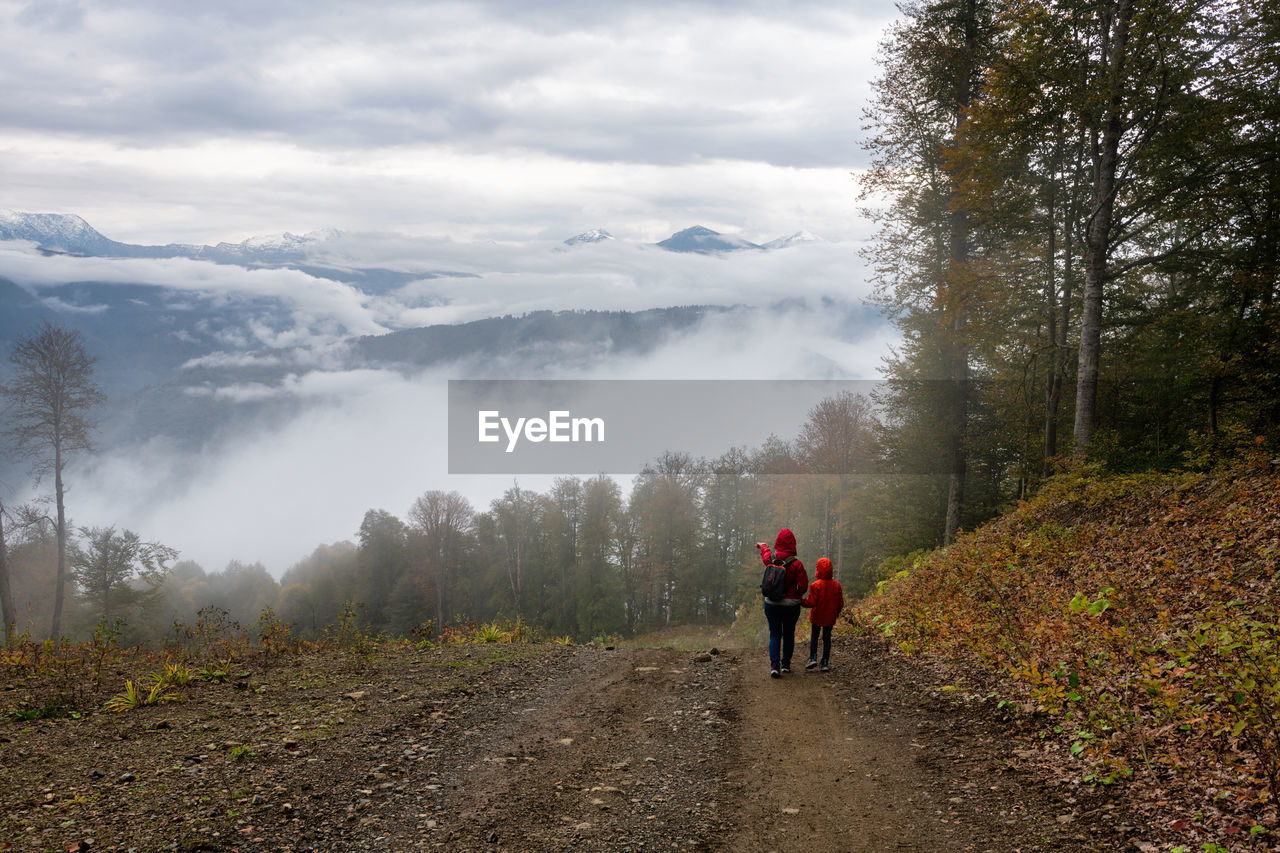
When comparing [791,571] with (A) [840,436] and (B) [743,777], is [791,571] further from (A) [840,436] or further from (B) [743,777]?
(A) [840,436]

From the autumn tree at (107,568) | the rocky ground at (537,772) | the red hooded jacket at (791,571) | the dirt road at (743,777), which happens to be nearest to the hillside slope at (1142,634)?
the rocky ground at (537,772)

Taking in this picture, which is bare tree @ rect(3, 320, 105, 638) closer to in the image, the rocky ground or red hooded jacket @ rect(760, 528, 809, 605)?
the rocky ground

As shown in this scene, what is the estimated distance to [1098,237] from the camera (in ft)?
48.7

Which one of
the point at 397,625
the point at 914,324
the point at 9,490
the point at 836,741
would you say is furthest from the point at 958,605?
the point at 397,625

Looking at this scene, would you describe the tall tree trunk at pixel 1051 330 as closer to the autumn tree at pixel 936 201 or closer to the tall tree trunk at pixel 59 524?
the autumn tree at pixel 936 201

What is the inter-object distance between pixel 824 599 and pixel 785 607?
79 centimetres

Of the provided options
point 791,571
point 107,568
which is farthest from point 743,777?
point 107,568

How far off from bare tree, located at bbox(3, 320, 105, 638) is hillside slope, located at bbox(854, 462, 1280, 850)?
98.8 ft

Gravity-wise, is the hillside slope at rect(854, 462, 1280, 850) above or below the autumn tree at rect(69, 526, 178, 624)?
above

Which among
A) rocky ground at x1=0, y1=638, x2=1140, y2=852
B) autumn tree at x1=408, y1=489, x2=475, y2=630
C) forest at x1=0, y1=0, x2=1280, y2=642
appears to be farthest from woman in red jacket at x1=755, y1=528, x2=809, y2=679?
autumn tree at x1=408, y1=489, x2=475, y2=630

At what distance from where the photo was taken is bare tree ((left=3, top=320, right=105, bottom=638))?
2580 centimetres

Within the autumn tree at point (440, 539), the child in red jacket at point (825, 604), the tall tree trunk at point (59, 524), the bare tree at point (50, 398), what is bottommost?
the autumn tree at point (440, 539)

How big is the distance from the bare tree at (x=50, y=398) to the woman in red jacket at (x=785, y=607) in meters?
28.9

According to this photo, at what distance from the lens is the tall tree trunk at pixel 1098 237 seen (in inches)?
558
